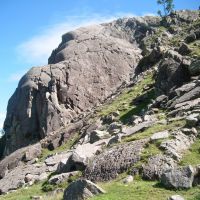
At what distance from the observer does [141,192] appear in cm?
2228

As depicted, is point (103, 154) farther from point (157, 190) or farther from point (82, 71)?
point (82, 71)

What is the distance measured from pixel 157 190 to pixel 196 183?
6.41 ft

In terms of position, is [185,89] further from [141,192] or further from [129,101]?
[141,192]

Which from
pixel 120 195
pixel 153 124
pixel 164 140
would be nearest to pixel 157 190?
pixel 120 195

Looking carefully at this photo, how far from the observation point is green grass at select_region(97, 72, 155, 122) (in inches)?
2125

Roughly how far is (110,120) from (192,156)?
92.5 ft

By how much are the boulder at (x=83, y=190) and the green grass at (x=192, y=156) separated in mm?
5574

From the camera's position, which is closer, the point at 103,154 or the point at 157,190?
the point at 157,190

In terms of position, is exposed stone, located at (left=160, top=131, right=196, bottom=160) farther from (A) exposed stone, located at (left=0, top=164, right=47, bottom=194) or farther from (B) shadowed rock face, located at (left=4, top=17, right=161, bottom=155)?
(B) shadowed rock face, located at (left=4, top=17, right=161, bottom=155)

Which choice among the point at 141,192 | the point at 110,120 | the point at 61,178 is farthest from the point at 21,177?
the point at 141,192

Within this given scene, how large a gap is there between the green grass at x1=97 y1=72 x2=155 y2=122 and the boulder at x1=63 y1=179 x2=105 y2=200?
1087 inches

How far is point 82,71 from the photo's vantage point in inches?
3302

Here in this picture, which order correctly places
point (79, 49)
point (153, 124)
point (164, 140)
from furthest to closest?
point (79, 49), point (153, 124), point (164, 140)

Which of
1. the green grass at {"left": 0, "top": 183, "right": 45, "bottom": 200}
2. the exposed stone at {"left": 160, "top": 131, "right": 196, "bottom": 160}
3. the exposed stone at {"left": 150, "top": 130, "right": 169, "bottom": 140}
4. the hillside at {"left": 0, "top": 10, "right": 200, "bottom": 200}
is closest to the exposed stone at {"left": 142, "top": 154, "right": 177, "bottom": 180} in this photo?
the hillside at {"left": 0, "top": 10, "right": 200, "bottom": 200}
